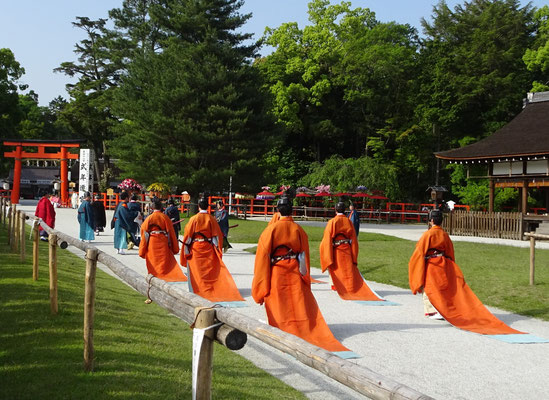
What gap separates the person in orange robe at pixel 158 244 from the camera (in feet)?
31.8

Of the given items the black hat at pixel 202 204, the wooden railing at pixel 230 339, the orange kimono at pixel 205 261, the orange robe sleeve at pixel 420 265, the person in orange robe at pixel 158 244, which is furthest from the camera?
the person in orange robe at pixel 158 244

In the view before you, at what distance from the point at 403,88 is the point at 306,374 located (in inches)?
1636

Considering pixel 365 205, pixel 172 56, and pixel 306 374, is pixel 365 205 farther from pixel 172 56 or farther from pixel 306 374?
pixel 306 374

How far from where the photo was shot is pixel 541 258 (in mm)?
15000

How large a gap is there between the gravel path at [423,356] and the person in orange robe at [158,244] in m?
2.38

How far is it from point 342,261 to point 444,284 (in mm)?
2059

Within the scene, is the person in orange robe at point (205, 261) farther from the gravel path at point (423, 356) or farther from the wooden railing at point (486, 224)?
the wooden railing at point (486, 224)

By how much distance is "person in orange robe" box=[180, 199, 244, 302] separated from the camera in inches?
331

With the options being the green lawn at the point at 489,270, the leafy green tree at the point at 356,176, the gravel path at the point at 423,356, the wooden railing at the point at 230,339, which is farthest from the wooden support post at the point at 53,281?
the leafy green tree at the point at 356,176

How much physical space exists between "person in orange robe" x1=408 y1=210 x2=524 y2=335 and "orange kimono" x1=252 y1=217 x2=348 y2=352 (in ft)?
7.37

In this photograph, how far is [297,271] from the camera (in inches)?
245

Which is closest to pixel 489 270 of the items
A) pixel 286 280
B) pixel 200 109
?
pixel 286 280

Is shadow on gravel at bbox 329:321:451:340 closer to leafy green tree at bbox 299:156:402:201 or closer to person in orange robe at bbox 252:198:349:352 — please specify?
person in orange robe at bbox 252:198:349:352

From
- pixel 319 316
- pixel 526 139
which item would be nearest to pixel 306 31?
pixel 526 139
